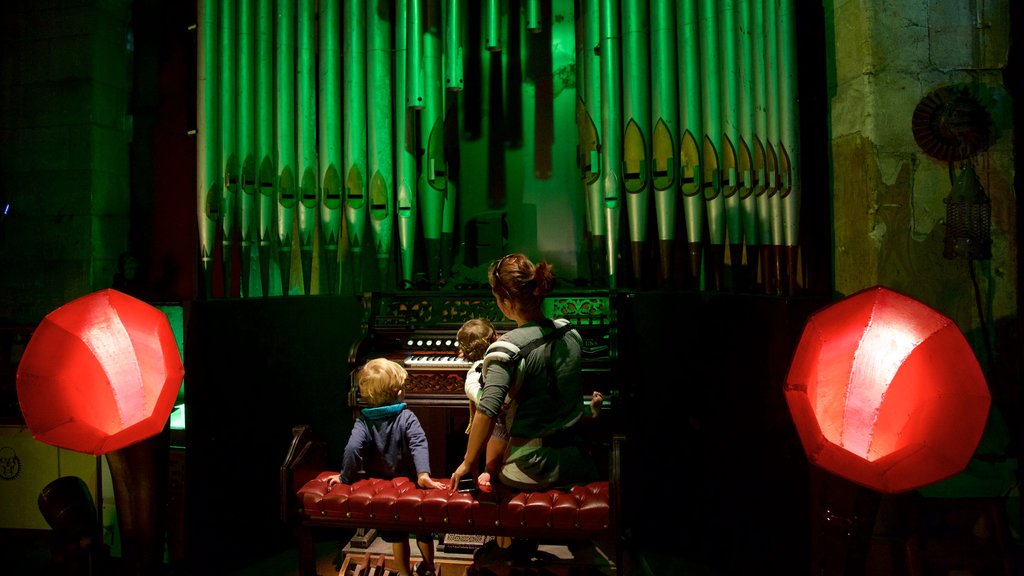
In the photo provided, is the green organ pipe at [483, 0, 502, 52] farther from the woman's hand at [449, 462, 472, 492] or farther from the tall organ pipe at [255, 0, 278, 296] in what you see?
the woman's hand at [449, 462, 472, 492]

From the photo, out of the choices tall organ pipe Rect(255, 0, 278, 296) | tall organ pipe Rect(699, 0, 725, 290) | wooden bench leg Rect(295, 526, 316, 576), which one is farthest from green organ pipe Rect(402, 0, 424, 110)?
wooden bench leg Rect(295, 526, 316, 576)

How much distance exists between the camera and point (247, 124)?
11.2 ft

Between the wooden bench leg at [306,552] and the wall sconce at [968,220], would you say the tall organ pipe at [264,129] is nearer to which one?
the wooden bench leg at [306,552]

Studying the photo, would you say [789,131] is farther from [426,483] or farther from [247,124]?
[247,124]

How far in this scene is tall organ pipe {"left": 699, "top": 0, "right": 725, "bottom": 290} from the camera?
313 cm

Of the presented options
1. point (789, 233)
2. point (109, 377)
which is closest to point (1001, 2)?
point (789, 233)

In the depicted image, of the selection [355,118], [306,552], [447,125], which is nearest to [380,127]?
[355,118]

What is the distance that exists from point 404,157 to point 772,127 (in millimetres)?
1939

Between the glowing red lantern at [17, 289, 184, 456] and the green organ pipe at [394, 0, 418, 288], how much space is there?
1.55 meters

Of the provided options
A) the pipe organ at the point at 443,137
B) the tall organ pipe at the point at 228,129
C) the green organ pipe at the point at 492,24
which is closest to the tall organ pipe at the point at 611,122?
the pipe organ at the point at 443,137

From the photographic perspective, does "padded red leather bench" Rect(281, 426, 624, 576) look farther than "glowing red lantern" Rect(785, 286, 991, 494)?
Yes

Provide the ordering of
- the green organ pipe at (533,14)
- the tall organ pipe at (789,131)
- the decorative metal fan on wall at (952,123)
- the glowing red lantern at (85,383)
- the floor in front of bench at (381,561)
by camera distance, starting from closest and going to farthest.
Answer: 1. the glowing red lantern at (85,383)
2. the decorative metal fan on wall at (952,123)
3. the floor in front of bench at (381,561)
4. the tall organ pipe at (789,131)
5. the green organ pipe at (533,14)

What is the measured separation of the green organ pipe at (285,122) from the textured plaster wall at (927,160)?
9.60ft

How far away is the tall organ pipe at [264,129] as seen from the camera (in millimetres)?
3410
